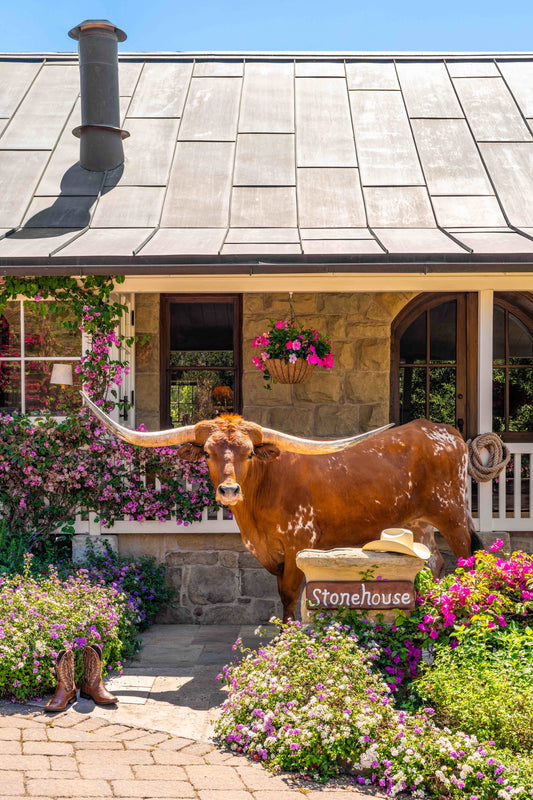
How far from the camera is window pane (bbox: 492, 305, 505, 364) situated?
8.38 m

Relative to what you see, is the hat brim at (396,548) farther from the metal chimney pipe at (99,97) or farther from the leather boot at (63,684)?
the metal chimney pipe at (99,97)

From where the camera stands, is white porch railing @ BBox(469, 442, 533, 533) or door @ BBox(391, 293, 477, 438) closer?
white porch railing @ BBox(469, 442, 533, 533)

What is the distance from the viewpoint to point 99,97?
8039mm

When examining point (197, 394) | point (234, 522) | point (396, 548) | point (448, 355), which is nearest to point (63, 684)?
point (396, 548)

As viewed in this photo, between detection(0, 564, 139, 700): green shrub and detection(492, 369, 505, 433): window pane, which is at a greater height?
detection(492, 369, 505, 433): window pane

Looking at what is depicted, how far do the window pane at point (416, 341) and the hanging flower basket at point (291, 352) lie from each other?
1295 millimetres

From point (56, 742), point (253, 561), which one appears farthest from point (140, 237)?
point (56, 742)

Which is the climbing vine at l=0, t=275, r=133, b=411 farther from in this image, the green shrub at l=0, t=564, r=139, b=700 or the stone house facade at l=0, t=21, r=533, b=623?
the green shrub at l=0, t=564, r=139, b=700

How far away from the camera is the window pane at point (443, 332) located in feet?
26.9

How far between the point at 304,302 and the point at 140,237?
72.2 inches

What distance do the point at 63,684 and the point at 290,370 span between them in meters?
3.35

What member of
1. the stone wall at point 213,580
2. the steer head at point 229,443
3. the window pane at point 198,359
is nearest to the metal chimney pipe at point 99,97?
the window pane at point 198,359

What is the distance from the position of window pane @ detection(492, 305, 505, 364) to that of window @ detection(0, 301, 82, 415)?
13.5ft
